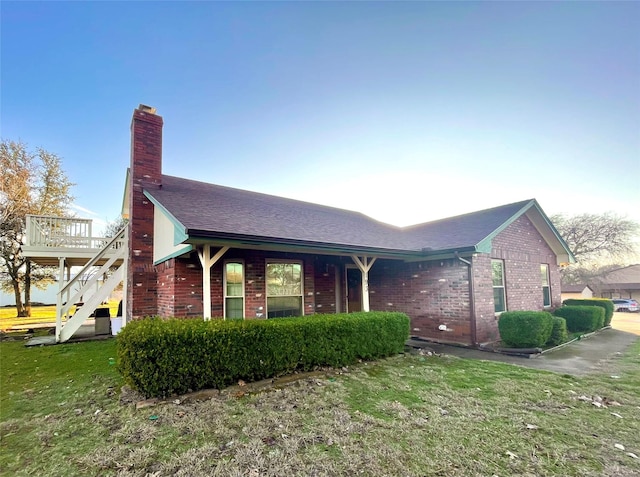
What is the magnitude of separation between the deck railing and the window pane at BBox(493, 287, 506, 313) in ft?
43.3

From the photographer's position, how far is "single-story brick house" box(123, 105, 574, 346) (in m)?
7.36

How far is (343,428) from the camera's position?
3609 millimetres

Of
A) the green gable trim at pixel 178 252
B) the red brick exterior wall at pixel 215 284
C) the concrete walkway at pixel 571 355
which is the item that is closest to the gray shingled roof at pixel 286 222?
the green gable trim at pixel 178 252

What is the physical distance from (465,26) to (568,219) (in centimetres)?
3395

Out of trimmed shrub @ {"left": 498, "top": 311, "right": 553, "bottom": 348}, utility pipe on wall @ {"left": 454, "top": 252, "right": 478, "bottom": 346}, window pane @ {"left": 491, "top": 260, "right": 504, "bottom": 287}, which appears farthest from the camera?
window pane @ {"left": 491, "top": 260, "right": 504, "bottom": 287}

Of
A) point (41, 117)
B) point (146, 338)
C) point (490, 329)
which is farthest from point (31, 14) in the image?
point (490, 329)

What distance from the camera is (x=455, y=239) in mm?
9781

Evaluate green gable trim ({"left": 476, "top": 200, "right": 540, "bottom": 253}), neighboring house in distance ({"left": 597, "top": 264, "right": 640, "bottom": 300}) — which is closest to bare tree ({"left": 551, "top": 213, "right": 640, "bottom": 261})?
neighboring house in distance ({"left": 597, "top": 264, "right": 640, "bottom": 300})

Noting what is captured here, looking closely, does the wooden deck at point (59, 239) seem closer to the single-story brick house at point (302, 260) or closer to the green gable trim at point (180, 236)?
the single-story brick house at point (302, 260)

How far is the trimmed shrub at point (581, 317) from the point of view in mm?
11148

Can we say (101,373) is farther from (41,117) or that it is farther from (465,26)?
(465,26)

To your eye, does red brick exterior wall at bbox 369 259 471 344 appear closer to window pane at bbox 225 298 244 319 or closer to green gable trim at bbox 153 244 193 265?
window pane at bbox 225 298 244 319

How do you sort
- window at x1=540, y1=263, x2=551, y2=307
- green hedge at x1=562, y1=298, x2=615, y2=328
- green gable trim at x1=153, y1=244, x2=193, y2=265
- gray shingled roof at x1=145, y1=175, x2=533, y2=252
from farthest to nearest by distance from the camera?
1. green hedge at x1=562, y1=298, x2=615, y2=328
2. window at x1=540, y1=263, x2=551, y2=307
3. gray shingled roof at x1=145, y1=175, x2=533, y2=252
4. green gable trim at x1=153, y1=244, x2=193, y2=265

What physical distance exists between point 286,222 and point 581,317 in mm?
11311
